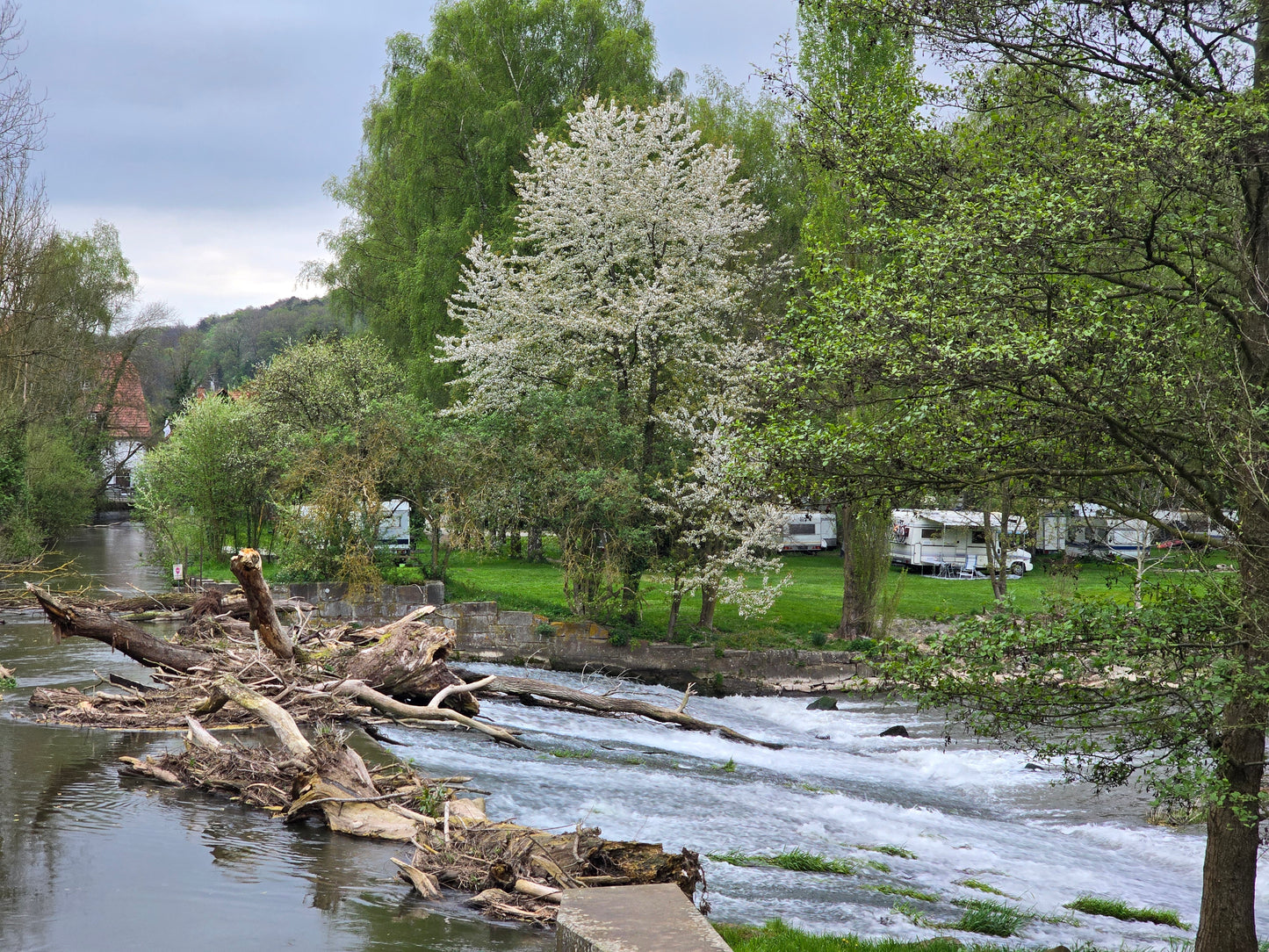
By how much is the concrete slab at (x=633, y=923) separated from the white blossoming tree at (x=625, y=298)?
17.1 metres

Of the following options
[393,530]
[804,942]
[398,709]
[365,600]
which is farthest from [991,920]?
[393,530]

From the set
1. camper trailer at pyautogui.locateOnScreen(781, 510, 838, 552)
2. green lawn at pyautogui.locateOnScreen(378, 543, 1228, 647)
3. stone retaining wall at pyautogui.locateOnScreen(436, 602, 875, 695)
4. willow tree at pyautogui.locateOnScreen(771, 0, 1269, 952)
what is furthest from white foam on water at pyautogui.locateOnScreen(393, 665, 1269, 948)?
camper trailer at pyautogui.locateOnScreen(781, 510, 838, 552)

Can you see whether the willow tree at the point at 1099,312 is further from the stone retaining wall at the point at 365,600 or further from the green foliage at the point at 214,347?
the green foliage at the point at 214,347

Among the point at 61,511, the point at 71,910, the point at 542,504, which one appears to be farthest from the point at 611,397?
the point at 61,511

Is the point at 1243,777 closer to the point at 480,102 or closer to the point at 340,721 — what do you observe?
the point at 340,721

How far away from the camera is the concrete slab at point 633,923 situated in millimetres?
3660

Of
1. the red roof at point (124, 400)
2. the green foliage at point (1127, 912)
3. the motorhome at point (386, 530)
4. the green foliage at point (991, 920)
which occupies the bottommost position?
the green foliage at point (1127, 912)

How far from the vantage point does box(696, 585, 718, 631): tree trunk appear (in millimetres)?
22188

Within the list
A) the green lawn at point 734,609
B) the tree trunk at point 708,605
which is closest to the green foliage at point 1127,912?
the green lawn at point 734,609

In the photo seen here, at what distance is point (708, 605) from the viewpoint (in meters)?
22.5

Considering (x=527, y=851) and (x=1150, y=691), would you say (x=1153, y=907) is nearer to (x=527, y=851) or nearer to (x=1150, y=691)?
(x=1150, y=691)

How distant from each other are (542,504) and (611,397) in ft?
9.40

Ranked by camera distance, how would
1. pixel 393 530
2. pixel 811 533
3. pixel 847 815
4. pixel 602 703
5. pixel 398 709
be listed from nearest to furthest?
pixel 847 815 → pixel 398 709 → pixel 602 703 → pixel 393 530 → pixel 811 533

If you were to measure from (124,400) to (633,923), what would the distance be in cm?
6071
